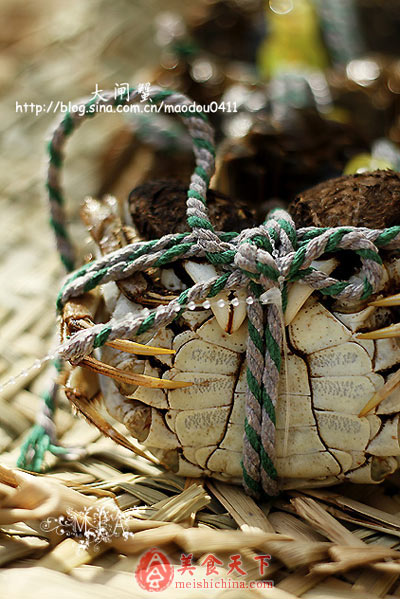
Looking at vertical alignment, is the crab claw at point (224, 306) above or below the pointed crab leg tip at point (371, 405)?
above

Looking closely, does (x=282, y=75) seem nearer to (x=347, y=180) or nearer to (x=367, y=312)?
(x=347, y=180)

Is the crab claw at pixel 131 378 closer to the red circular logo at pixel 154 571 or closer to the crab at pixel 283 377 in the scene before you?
the crab at pixel 283 377

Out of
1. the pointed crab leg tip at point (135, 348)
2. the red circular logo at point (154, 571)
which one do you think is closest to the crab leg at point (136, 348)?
the pointed crab leg tip at point (135, 348)

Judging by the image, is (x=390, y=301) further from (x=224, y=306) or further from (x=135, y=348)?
(x=135, y=348)

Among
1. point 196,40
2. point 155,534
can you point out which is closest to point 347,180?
point 155,534

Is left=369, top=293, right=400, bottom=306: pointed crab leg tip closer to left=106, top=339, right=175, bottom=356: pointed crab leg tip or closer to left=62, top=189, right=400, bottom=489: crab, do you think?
left=62, top=189, right=400, bottom=489: crab
